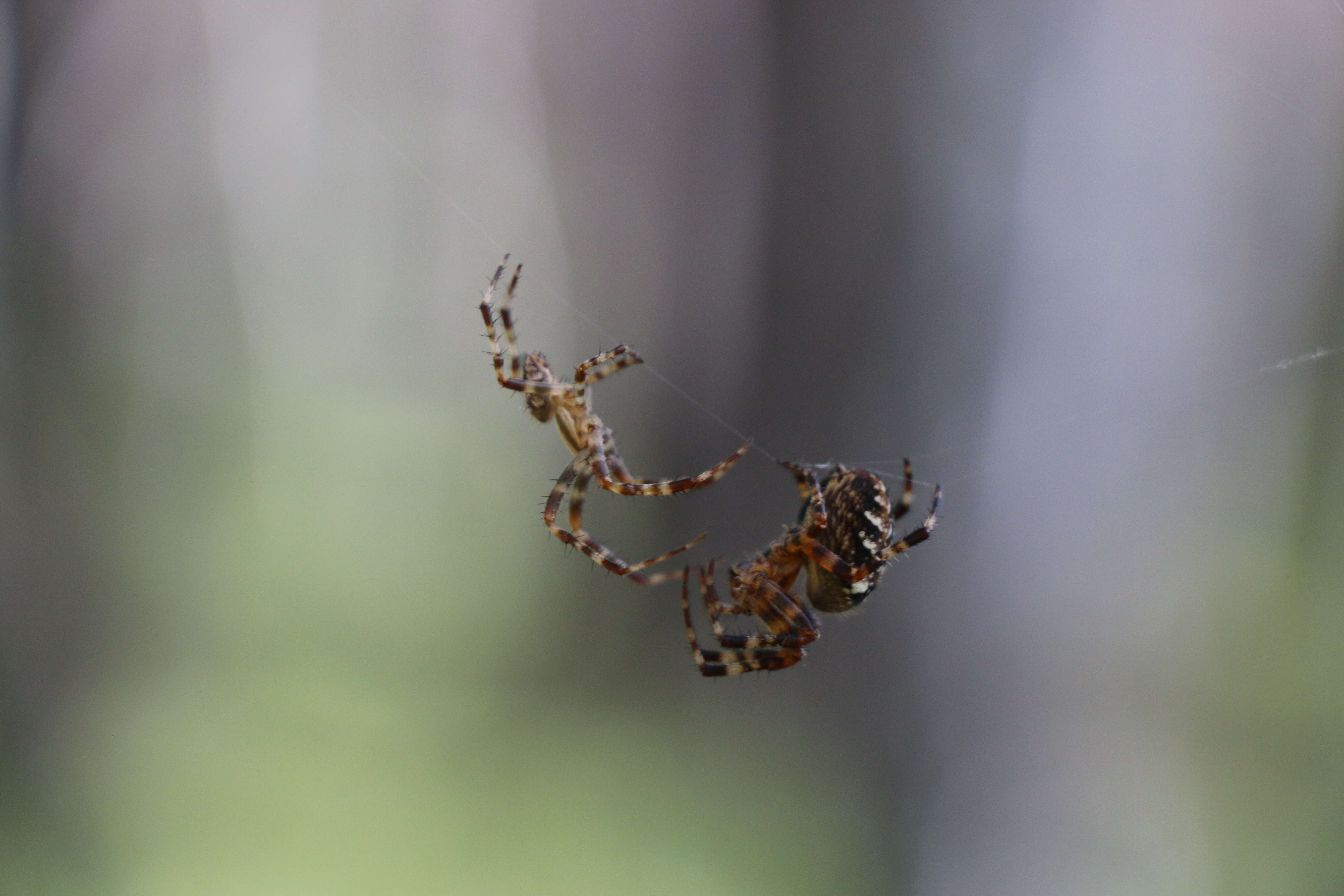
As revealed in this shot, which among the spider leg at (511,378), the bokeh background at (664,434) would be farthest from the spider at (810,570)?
the bokeh background at (664,434)

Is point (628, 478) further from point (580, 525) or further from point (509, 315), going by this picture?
point (509, 315)

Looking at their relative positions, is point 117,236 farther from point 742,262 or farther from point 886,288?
point 886,288

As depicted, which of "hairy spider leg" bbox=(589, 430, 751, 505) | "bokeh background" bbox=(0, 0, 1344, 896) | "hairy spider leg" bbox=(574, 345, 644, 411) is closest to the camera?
"hairy spider leg" bbox=(589, 430, 751, 505)

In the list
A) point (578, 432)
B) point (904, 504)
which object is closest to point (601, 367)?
point (578, 432)

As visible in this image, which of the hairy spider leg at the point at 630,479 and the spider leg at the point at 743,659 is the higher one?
the hairy spider leg at the point at 630,479

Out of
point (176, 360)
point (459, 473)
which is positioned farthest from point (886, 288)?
point (176, 360)

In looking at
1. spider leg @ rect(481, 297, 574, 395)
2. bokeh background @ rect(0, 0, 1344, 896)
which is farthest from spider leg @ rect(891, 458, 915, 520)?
bokeh background @ rect(0, 0, 1344, 896)

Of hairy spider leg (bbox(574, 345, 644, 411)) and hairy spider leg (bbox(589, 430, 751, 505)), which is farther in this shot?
hairy spider leg (bbox(574, 345, 644, 411))

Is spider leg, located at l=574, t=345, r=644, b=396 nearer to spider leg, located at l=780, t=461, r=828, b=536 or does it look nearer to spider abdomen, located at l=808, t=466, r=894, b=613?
spider leg, located at l=780, t=461, r=828, b=536

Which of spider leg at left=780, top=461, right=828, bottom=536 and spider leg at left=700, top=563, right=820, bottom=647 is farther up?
spider leg at left=780, top=461, right=828, bottom=536

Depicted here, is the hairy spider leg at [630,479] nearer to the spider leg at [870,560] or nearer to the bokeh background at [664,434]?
the spider leg at [870,560]
